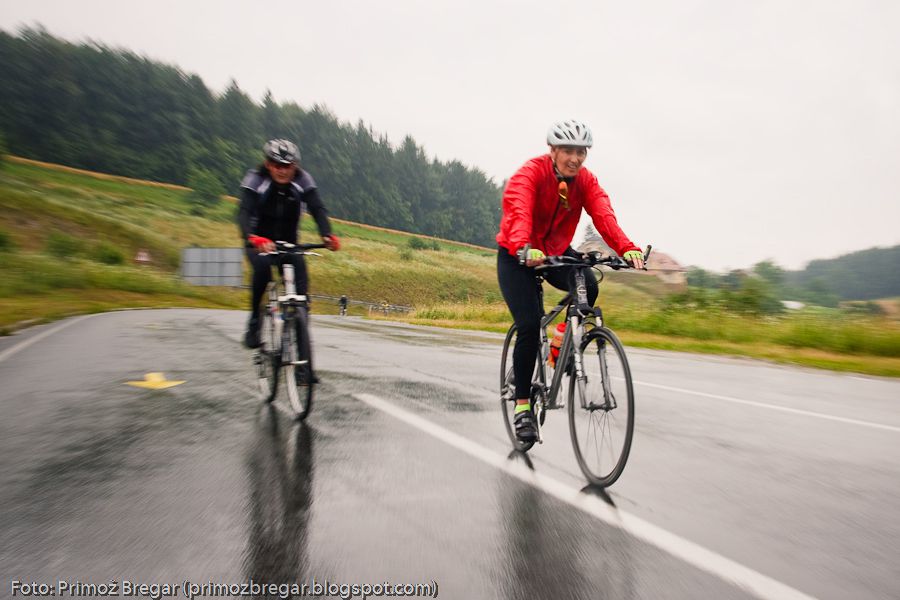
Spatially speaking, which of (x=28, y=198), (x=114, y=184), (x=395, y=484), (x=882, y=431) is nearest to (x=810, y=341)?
(x=882, y=431)

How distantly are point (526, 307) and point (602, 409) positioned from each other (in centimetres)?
94

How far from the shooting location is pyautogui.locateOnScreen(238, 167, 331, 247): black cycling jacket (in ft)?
19.5

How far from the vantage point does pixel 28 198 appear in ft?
171

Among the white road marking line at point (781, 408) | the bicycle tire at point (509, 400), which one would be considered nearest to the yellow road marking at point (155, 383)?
the bicycle tire at point (509, 400)

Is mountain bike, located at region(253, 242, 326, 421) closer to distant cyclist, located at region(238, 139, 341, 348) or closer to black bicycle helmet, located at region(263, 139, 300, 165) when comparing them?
distant cyclist, located at region(238, 139, 341, 348)

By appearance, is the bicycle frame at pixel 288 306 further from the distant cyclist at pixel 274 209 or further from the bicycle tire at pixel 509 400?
the bicycle tire at pixel 509 400

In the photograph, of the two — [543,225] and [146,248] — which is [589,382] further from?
[146,248]

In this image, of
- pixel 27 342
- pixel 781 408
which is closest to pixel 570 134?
pixel 781 408

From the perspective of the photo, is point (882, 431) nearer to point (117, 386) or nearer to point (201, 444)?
point (201, 444)

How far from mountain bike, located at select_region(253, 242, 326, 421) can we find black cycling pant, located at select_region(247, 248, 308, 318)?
57 millimetres

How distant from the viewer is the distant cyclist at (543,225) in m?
4.29

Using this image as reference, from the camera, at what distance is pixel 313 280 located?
202ft

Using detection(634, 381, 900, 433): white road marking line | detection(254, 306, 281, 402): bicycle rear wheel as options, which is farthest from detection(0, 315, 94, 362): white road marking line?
detection(634, 381, 900, 433): white road marking line

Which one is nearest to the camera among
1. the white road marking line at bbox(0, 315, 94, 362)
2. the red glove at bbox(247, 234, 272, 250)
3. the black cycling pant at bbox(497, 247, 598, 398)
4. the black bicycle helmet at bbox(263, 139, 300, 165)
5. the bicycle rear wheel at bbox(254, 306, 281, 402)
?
the black cycling pant at bbox(497, 247, 598, 398)
